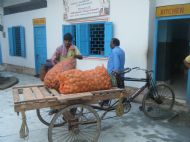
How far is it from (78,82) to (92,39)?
4705 mm

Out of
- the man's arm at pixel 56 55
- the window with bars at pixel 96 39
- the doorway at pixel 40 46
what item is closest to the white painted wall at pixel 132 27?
the window with bars at pixel 96 39

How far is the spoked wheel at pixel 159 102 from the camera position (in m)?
5.38

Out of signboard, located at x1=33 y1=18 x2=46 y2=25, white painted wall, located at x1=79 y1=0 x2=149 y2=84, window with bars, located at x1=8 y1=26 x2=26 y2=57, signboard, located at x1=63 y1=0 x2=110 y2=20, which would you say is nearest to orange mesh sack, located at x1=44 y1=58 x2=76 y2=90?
white painted wall, located at x1=79 y1=0 x2=149 y2=84

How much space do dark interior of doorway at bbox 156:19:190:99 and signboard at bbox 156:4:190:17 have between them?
983mm

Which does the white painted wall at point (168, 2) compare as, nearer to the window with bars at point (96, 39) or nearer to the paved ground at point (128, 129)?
the window with bars at point (96, 39)

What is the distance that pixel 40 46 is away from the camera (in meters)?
11.0

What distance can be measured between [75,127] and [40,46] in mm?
7469

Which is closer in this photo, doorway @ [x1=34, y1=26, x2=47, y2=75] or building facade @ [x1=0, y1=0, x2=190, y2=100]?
building facade @ [x1=0, y1=0, x2=190, y2=100]

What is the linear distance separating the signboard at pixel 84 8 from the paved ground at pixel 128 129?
329 cm

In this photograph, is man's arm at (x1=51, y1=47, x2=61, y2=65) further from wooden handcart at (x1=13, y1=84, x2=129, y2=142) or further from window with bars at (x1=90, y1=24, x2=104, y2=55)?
window with bars at (x1=90, y1=24, x2=104, y2=55)

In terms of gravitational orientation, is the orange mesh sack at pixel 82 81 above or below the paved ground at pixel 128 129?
above

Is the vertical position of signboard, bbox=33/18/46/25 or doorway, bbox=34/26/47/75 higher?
signboard, bbox=33/18/46/25

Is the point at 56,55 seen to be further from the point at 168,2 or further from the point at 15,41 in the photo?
the point at 15,41

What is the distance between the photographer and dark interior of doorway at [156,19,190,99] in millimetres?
7852
